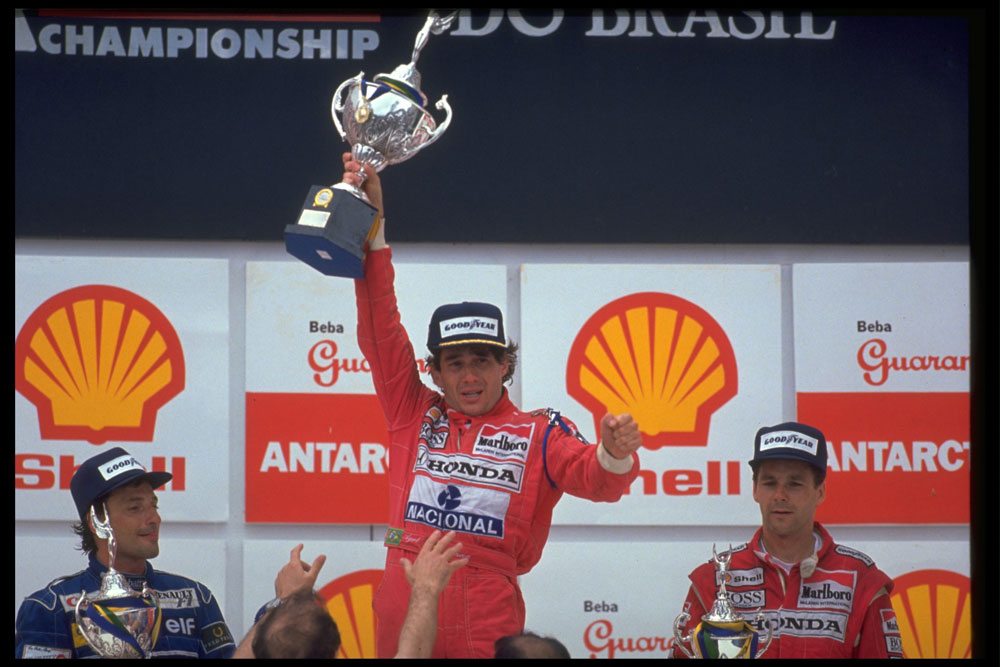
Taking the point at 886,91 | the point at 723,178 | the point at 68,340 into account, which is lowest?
the point at 68,340

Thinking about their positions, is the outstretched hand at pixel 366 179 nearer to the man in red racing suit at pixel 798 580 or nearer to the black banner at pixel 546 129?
the black banner at pixel 546 129

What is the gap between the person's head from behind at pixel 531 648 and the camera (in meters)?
2.27

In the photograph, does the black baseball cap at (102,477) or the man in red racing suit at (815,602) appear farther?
the black baseball cap at (102,477)

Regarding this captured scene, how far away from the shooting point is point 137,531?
3.06 metres

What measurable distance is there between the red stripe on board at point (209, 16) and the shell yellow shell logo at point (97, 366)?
2.75 ft

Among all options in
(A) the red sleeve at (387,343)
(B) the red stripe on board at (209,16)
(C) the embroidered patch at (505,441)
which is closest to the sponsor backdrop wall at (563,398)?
(B) the red stripe on board at (209,16)

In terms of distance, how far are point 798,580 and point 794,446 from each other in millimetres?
331

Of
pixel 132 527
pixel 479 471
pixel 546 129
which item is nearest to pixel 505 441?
pixel 479 471

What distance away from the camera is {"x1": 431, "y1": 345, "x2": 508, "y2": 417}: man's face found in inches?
118

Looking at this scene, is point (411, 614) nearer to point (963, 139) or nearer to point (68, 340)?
point (68, 340)

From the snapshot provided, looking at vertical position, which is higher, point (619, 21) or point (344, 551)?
point (619, 21)

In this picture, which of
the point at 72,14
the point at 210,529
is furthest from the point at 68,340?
the point at 72,14

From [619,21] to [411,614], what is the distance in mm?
2121

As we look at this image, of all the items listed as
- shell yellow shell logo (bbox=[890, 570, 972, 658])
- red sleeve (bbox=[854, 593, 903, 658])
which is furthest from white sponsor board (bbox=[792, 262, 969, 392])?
red sleeve (bbox=[854, 593, 903, 658])
